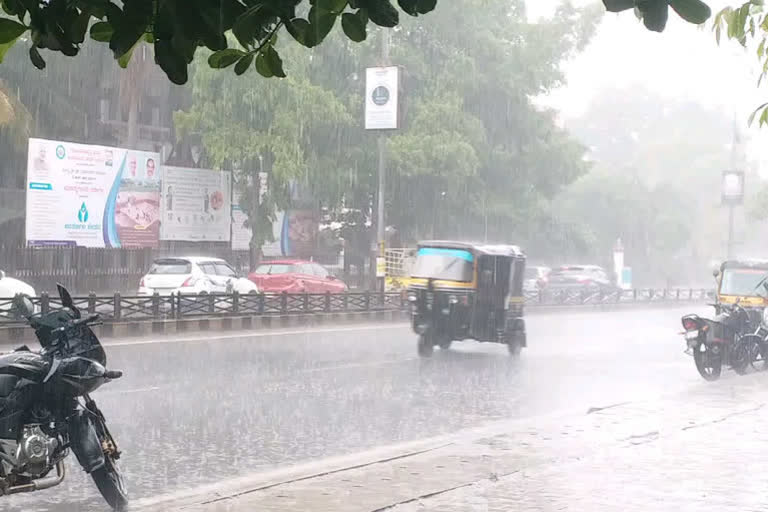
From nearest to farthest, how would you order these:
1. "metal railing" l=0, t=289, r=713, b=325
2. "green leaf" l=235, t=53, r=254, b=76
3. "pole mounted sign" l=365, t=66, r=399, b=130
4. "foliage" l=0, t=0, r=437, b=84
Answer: "foliage" l=0, t=0, r=437, b=84, "green leaf" l=235, t=53, r=254, b=76, "metal railing" l=0, t=289, r=713, b=325, "pole mounted sign" l=365, t=66, r=399, b=130

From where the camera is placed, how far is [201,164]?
132 feet

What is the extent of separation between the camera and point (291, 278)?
33906mm

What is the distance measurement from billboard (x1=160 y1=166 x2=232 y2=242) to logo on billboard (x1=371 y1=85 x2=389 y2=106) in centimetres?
710

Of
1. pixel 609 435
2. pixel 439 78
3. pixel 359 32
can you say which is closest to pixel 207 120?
pixel 439 78

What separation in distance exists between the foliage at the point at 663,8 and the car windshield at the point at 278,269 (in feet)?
101

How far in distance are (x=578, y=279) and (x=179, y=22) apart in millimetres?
46395

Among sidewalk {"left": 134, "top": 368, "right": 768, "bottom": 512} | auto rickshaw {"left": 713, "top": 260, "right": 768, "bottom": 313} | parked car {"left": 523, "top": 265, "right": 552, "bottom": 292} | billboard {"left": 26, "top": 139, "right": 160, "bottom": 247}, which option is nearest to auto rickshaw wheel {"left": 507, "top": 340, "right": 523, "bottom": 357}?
auto rickshaw {"left": 713, "top": 260, "right": 768, "bottom": 313}

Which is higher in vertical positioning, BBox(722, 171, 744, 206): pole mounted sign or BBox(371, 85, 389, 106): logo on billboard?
BBox(371, 85, 389, 106): logo on billboard

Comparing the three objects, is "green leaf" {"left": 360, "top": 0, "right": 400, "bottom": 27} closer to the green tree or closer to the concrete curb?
the concrete curb

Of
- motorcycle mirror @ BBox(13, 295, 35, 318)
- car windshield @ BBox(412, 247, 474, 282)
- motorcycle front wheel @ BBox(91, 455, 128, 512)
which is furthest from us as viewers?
car windshield @ BBox(412, 247, 474, 282)

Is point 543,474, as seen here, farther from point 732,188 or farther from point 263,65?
point 732,188

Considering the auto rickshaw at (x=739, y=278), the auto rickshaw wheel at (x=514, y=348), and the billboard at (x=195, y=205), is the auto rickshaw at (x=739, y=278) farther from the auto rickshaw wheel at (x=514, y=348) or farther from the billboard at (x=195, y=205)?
the billboard at (x=195, y=205)

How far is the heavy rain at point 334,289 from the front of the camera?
698 centimetres

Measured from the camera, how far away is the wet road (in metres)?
9.57
